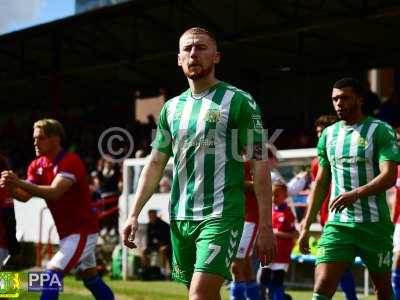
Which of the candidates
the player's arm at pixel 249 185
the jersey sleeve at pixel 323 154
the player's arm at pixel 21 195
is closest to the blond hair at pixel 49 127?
the player's arm at pixel 21 195

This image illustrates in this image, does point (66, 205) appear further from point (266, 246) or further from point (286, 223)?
point (286, 223)

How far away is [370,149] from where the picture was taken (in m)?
6.77

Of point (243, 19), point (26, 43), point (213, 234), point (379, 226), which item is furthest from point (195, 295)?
point (26, 43)

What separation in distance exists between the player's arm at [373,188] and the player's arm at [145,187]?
1385 millimetres

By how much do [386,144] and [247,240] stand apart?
3.29m

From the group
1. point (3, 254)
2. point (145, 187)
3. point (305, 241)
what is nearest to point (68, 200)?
point (3, 254)

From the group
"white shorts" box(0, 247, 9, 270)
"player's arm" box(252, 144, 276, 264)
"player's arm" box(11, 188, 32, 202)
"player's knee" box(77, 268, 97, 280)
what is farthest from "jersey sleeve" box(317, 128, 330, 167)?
"white shorts" box(0, 247, 9, 270)

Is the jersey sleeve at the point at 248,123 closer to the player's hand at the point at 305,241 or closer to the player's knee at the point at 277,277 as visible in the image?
the player's hand at the point at 305,241

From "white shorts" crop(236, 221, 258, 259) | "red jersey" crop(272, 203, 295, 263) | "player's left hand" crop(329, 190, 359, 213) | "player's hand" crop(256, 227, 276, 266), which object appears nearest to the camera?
"player's hand" crop(256, 227, 276, 266)

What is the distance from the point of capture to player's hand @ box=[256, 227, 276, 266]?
16.0ft

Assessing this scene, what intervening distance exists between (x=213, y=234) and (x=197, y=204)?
0.25m

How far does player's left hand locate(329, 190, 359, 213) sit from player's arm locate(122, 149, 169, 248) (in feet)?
4.46

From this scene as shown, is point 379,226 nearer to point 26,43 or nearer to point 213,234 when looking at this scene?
point 213,234

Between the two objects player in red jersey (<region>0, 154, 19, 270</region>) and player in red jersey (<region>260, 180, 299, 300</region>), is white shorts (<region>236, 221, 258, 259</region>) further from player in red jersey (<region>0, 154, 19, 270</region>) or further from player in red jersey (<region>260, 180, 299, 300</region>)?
player in red jersey (<region>0, 154, 19, 270</region>)
